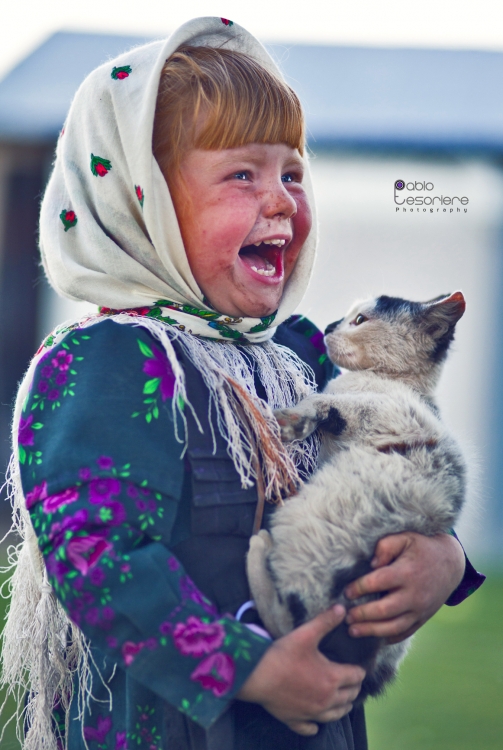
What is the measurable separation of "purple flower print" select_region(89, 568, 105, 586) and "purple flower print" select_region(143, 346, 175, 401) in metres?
0.33

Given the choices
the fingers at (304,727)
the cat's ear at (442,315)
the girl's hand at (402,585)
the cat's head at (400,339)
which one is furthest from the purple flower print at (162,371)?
the cat's ear at (442,315)

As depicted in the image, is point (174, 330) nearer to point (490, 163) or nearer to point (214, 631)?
point (214, 631)

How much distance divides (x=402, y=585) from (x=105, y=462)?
1.95 feet

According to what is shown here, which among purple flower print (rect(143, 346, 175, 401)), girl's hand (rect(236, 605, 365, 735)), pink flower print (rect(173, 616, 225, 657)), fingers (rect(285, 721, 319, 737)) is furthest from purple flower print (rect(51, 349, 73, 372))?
fingers (rect(285, 721, 319, 737))

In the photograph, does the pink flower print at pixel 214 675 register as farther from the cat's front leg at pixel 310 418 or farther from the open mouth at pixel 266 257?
the open mouth at pixel 266 257

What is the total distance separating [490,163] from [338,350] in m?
4.57

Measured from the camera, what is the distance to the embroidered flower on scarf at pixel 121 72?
1.40m

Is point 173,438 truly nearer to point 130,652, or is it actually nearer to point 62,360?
point 62,360

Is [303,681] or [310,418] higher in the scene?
[310,418]

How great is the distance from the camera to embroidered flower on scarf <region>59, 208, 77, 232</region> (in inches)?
56.6

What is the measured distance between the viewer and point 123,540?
3.43 feet

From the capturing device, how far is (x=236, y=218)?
4.41ft

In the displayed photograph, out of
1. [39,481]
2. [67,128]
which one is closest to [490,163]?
[67,128]

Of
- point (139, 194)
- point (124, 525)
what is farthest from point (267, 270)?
point (124, 525)
